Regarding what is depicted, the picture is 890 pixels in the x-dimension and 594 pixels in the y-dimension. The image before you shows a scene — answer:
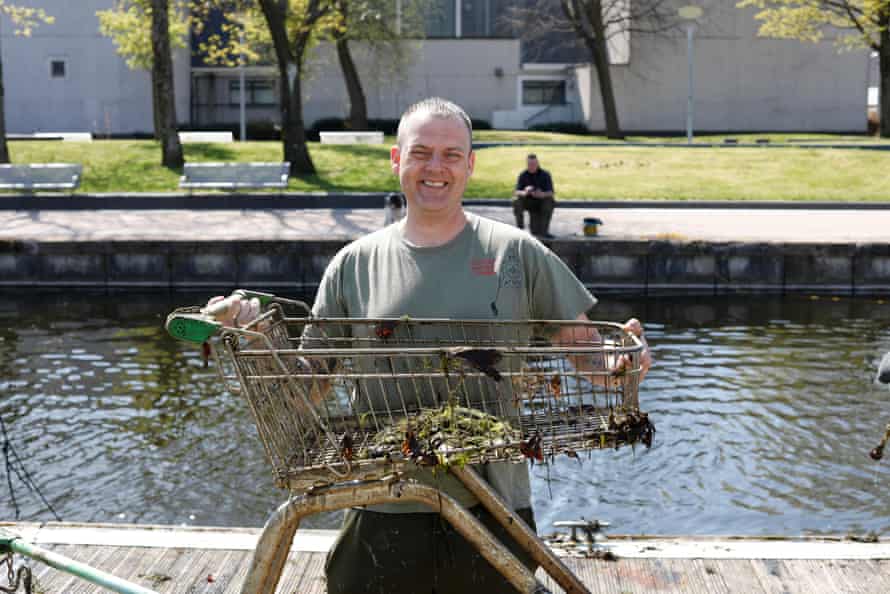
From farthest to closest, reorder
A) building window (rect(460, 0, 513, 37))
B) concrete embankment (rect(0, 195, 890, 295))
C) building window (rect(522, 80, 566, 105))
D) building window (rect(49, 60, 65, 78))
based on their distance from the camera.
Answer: building window (rect(460, 0, 513, 37)) < building window (rect(522, 80, 566, 105)) < building window (rect(49, 60, 65, 78)) < concrete embankment (rect(0, 195, 890, 295))

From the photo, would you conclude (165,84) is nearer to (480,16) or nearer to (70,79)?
(70,79)

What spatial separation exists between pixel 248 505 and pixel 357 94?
38.5 metres

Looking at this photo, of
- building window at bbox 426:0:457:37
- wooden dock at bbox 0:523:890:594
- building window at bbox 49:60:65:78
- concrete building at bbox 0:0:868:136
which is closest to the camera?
wooden dock at bbox 0:523:890:594

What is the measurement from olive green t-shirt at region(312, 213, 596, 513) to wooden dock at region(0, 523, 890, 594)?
1.52 meters

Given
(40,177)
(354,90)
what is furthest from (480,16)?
(40,177)

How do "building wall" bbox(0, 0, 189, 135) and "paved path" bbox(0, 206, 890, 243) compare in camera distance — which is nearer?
"paved path" bbox(0, 206, 890, 243)

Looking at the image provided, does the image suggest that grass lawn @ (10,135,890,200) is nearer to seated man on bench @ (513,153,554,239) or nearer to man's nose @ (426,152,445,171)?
seated man on bench @ (513,153,554,239)

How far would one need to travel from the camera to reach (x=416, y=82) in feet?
192

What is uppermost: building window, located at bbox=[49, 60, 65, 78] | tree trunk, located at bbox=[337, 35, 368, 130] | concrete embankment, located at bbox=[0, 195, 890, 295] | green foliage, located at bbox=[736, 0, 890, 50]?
green foliage, located at bbox=[736, 0, 890, 50]

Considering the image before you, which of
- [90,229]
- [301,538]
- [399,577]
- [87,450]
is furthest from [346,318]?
[90,229]

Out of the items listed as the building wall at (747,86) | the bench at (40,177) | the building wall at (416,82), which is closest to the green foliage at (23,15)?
the bench at (40,177)

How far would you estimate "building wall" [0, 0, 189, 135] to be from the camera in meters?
54.8

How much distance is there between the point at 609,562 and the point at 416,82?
179 ft

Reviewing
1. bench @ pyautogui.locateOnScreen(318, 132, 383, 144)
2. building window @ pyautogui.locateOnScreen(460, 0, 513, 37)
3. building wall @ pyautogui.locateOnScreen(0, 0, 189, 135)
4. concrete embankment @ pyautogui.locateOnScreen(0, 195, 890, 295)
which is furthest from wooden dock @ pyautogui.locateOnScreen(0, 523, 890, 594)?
building window @ pyautogui.locateOnScreen(460, 0, 513, 37)
